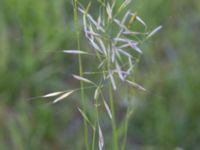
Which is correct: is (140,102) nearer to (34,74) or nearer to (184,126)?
(184,126)

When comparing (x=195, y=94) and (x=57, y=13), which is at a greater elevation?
(x=57, y=13)

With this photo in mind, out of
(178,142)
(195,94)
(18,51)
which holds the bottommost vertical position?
(178,142)

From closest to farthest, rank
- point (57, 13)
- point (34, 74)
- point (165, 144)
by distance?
1. point (165, 144)
2. point (34, 74)
3. point (57, 13)

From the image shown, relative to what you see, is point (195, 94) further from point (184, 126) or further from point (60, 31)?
point (60, 31)

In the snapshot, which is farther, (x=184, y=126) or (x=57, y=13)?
(x=57, y=13)

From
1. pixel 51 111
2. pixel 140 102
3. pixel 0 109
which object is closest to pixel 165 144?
pixel 140 102

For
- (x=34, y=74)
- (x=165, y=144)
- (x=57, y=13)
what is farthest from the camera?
(x=57, y=13)

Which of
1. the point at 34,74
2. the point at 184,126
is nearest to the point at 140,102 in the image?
the point at 184,126
